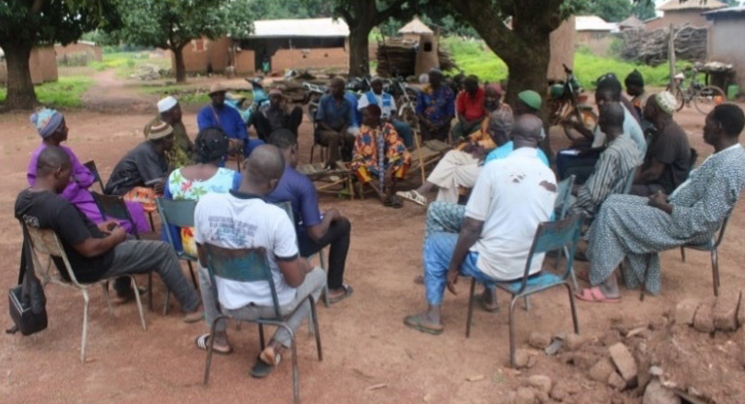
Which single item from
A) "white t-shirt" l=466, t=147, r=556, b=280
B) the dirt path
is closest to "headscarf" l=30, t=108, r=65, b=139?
"white t-shirt" l=466, t=147, r=556, b=280

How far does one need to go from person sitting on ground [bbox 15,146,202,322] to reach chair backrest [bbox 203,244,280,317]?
93 cm

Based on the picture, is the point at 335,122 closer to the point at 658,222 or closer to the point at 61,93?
the point at 658,222

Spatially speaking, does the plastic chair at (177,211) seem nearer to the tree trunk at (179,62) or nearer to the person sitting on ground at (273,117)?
the person sitting on ground at (273,117)

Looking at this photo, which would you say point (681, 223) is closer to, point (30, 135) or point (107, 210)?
point (107, 210)

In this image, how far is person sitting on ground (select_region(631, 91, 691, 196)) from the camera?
5.13 m

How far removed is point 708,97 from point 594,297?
14927 mm

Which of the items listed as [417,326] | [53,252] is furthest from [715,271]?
[53,252]

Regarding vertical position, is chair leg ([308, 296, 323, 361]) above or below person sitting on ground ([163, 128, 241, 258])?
below

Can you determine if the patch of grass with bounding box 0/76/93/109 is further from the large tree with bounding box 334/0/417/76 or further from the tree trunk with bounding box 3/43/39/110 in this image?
the large tree with bounding box 334/0/417/76

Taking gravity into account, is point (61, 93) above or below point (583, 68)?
below

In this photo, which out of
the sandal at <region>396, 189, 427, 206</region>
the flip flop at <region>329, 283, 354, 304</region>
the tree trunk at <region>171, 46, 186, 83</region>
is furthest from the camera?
the tree trunk at <region>171, 46, 186, 83</region>

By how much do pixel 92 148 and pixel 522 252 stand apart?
10119 mm

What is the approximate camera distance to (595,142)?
6312 mm

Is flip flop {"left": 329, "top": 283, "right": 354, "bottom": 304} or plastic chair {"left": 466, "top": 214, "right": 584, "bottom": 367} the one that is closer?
plastic chair {"left": 466, "top": 214, "right": 584, "bottom": 367}
